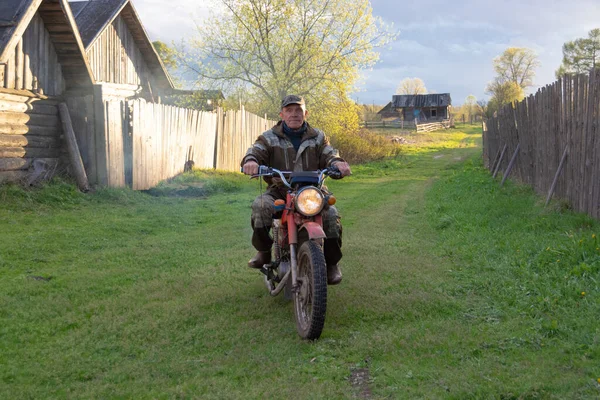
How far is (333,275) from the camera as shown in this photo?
5.31 meters

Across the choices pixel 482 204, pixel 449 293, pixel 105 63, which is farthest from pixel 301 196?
pixel 105 63

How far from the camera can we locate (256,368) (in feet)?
13.0

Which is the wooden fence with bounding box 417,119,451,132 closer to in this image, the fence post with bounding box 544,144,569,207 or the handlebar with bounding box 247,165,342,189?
the fence post with bounding box 544,144,569,207

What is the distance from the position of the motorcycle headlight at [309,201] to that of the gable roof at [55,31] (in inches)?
333

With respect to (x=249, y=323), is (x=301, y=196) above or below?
above

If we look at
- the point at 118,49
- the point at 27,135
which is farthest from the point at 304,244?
the point at 118,49

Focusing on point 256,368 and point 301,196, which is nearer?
point 256,368

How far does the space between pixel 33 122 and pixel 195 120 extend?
502 centimetres

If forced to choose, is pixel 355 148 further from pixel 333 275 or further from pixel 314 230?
pixel 314 230

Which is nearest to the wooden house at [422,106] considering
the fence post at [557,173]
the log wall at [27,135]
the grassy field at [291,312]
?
the log wall at [27,135]

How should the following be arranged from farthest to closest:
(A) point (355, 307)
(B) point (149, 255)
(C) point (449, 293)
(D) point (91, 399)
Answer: (B) point (149, 255) → (C) point (449, 293) → (A) point (355, 307) → (D) point (91, 399)

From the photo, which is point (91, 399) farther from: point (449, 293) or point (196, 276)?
point (449, 293)

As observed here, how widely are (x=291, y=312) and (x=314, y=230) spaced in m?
1.03

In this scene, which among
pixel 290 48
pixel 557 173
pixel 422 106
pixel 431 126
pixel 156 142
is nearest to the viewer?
pixel 557 173
